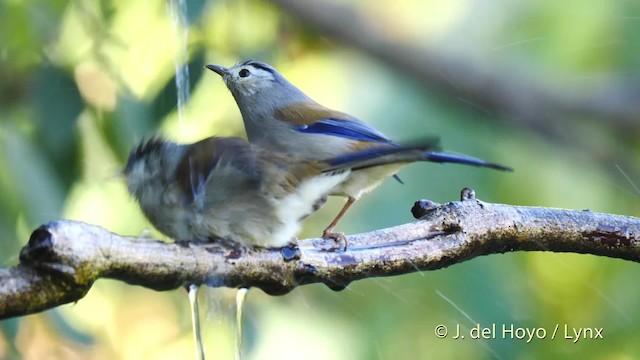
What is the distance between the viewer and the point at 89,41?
346 cm

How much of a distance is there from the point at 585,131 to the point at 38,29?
132 inches

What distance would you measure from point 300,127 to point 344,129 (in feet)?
0.47

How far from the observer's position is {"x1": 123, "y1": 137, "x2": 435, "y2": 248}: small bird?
2.48m

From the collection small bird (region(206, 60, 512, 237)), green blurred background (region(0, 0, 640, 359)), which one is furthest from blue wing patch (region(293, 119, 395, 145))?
green blurred background (region(0, 0, 640, 359))

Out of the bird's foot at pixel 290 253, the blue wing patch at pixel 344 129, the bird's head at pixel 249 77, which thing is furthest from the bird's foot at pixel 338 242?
the bird's head at pixel 249 77

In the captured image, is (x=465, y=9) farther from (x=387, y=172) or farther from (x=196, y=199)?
(x=196, y=199)

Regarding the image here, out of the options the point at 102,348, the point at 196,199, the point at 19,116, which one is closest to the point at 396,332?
the point at 102,348

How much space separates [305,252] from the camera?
2445 millimetres

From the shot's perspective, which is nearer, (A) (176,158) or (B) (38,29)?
(A) (176,158)

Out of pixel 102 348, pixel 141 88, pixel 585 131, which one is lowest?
pixel 102 348

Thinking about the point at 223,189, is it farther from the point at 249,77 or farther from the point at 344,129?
the point at 249,77

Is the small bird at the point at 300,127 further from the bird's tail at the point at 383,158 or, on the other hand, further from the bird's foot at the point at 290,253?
the bird's foot at the point at 290,253

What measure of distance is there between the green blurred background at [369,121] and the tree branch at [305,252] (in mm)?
→ 554

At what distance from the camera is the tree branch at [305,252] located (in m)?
1.92
